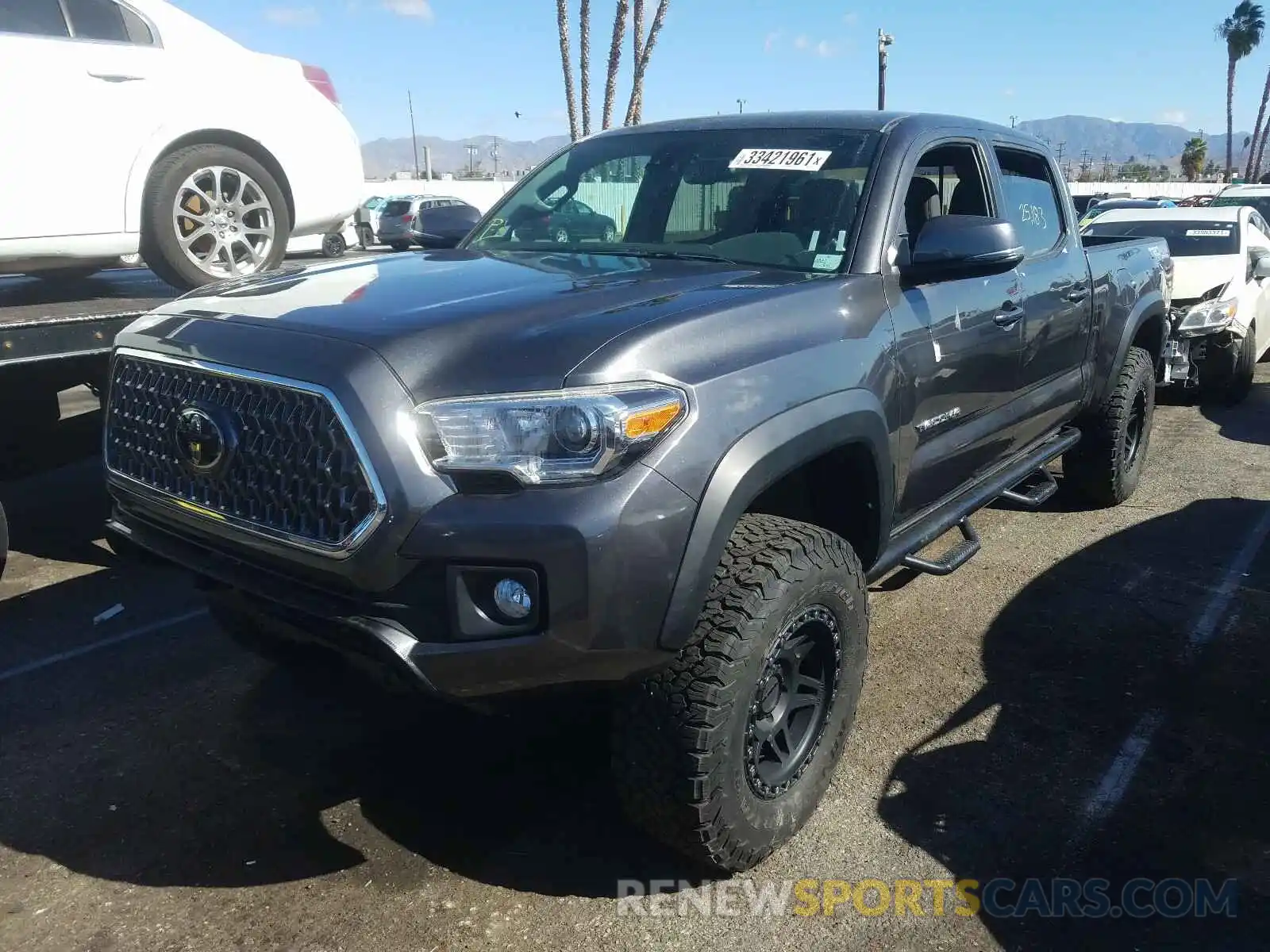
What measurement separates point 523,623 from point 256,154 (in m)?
3.95

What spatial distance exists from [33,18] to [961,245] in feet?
13.3

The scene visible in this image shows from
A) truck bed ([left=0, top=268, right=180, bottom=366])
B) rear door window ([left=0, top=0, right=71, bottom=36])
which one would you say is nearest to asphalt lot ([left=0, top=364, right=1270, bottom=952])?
truck bed ([left=0, top=268, right=180, bottom=366])

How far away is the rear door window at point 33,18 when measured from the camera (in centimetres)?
443

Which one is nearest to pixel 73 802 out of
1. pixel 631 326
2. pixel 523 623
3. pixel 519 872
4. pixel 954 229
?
pixel 519 872

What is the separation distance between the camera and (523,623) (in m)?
2.26

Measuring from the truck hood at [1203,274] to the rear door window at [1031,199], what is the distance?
16.4 ft

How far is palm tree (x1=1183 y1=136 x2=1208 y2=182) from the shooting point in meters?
60.7

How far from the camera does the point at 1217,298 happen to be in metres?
8.98

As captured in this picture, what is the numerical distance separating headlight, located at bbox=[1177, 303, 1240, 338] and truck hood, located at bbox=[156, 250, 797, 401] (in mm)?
6833

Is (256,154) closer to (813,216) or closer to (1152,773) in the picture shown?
(813,216)

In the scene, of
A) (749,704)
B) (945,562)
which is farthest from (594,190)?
(749,704)

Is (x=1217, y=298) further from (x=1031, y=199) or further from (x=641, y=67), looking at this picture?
(x=641, y=67)

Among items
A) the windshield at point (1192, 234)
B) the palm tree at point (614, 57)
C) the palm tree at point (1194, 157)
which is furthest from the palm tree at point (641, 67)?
the palm tree at point (1194, 157)

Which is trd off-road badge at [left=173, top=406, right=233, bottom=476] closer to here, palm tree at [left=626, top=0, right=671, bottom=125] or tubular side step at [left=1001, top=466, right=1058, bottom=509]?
tubular side step at [left=1001, top=466, right=1058, bottom=509]
